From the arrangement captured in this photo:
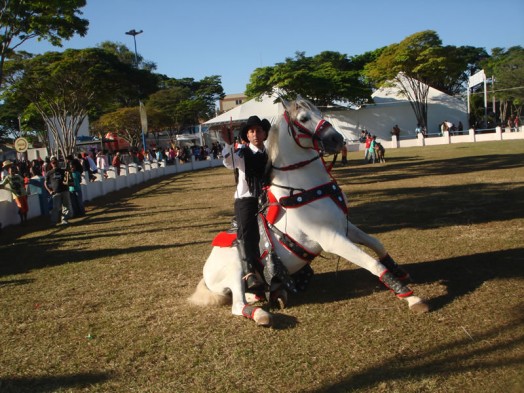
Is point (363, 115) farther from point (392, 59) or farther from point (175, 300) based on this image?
point (175, 300)

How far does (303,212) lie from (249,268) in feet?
2.76

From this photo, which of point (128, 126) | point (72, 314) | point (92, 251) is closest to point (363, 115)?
point (128, 126)

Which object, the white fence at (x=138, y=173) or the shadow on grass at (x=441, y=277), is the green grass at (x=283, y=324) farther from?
the white fence at (x=138, y=173)

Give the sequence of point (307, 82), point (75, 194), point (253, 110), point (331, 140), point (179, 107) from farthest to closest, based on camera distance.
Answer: point (179, 107) → point (253, 110) → point (307, 82) → point (75, 194) → point (331, 140)

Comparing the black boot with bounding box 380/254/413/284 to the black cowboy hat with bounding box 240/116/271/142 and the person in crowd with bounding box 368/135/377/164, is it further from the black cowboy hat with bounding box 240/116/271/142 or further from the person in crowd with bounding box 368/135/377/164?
the person in crowd with bounding box 368/135/377/164

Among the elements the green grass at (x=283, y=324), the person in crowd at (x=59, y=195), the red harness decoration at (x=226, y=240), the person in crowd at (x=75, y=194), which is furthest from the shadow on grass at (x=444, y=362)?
the person in crowd at (x=75, y=194)

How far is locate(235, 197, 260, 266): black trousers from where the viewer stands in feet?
17.2

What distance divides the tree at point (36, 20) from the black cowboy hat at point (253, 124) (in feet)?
38.9

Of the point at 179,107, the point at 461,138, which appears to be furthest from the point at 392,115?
the point at 179,107

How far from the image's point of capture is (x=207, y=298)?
18.3 feet

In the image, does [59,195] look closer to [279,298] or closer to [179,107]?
[279,298]

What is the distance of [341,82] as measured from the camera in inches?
1580

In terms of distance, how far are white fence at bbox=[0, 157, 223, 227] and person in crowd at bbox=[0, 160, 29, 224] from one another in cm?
31

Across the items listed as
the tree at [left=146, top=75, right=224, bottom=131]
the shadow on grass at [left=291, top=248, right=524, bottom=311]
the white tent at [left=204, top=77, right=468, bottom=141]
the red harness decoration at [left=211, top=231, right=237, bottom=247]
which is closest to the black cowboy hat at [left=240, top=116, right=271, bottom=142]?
the red harness decoration at [left=211, top=231, right=237, bottom=247]
